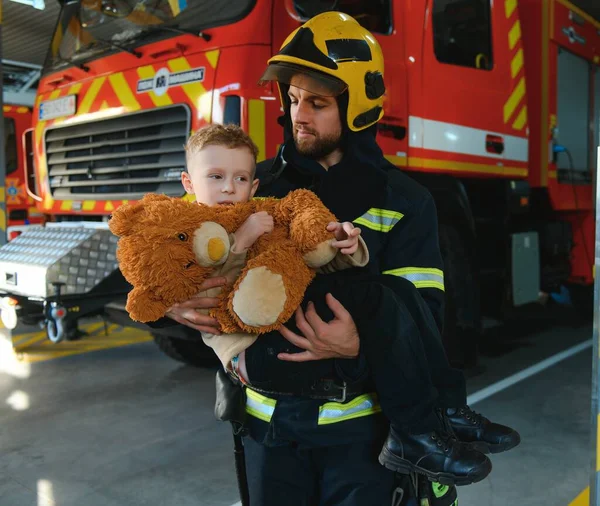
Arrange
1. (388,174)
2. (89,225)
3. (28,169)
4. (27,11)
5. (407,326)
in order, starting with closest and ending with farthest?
(407,326) → (388,174) → (89,225) → (28,169) → (27,11)

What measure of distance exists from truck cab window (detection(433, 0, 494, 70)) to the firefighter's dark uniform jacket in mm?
2258

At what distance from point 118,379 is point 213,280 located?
11.0 ft

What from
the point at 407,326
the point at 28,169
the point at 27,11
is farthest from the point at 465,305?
the point at 27,11

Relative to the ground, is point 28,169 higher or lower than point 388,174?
higher

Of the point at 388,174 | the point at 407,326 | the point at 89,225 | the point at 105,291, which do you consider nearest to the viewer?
the point at 407,326

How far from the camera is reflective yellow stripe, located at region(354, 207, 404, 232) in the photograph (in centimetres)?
154

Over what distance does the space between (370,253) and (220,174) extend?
1.45 feet

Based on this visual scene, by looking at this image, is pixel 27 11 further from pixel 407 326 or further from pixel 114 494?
pixel 407 326

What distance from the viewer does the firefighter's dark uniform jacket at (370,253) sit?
1466mm

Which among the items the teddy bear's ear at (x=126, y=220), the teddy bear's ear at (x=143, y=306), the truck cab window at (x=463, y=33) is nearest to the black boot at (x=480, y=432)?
the teddy bear's ear at (x=143, y=306)

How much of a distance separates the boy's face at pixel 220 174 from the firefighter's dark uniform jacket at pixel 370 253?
0.21m

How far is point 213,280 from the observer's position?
1402mm

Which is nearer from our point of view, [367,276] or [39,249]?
[367,276]

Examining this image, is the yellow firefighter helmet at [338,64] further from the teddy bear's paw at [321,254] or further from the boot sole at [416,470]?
the boot sole at [416,470]
